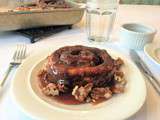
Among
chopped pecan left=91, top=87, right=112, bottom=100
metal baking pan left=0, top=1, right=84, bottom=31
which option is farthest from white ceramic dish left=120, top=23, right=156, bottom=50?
chopped pecan left=91, top=87, right=112, bottom=100

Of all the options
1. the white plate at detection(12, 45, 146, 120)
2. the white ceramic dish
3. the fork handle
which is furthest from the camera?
the white ceramic dish

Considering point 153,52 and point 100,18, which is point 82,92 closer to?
point 153,52

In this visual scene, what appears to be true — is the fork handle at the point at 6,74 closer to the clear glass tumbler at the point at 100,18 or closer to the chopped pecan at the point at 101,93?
the chopped pecan at the point at 101,93

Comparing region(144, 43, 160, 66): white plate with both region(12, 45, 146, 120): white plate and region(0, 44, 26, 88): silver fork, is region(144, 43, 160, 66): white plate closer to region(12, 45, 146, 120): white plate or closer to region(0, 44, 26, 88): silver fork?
region(12, 45, 146, 120): white plate

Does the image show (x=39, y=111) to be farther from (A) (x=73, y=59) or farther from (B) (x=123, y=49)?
(B) (x=123, y=49)

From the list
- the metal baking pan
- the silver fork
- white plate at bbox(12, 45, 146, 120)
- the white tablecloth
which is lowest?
the white tablecloth

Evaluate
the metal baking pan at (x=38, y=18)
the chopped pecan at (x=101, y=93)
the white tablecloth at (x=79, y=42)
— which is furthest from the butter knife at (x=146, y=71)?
the metal baking pan at (x=38, y=18)

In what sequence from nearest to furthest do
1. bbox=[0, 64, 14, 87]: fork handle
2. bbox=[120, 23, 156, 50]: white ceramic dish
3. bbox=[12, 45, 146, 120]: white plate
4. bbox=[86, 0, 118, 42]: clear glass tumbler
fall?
bbox=[12, 45, 146, 120]: white plate, bbox=[0, 64, 14, 87]: fork handle, bbox=[120, 23, 156, 50]: white ceramic dish, bbox=[86, 0, 118, 42]: clear glass tumbler
